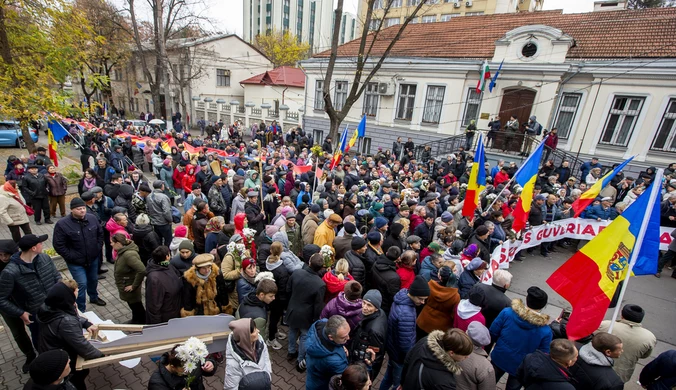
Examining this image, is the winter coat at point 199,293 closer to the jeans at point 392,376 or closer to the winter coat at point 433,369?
the jeans at point 392,376

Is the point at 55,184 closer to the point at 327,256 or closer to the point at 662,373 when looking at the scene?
the point at 327,256

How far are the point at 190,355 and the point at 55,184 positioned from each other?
8.48 meters

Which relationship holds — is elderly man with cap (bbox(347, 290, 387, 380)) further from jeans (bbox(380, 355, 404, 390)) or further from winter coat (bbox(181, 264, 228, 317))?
winter coat (bbox(181, 264, 228, 317))

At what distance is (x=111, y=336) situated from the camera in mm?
3914

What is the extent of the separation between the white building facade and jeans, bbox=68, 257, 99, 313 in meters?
17.3

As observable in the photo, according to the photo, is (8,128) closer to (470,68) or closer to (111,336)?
(111,336)

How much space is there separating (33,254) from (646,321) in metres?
10.1

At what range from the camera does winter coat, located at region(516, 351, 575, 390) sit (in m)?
2.79

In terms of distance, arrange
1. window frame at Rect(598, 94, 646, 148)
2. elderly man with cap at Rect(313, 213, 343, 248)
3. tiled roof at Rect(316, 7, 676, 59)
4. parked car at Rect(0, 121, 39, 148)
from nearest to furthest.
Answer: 1. elderly man with cap at Rect(313, 213, 343, 248)
2. window frame at Rect(598, 94, 646, 148)
3. tiled roof at Rect(316, 7, 676, 59)
4. parked car at Rect(0, 121, 39, 148)

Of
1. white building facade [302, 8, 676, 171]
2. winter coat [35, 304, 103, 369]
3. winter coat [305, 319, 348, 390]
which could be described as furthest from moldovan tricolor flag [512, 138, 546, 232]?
white building facade [302, 8, 676, 171]

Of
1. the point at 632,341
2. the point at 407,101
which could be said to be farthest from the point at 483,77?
the point at 632,341

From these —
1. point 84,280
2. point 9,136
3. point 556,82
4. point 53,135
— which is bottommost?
point 9,136

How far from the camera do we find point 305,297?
14.0 ft

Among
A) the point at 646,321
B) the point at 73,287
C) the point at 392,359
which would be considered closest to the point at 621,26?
the point at 646,321
